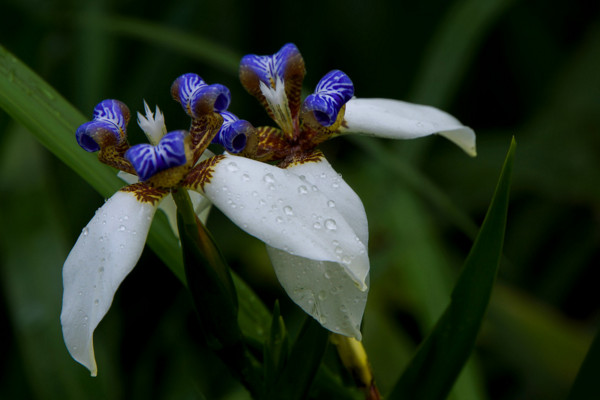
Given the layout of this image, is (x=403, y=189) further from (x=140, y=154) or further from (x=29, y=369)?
(x=140, y=154)

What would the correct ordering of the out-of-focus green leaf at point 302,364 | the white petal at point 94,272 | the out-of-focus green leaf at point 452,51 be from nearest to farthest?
the white petal at point 94,272
the out-of-focus green leaf at point 302,364
the out-of-focus green leaf at point 452,51

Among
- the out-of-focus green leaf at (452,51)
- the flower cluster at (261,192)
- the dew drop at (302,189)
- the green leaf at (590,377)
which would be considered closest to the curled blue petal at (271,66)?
the flower cluster at (261,192)

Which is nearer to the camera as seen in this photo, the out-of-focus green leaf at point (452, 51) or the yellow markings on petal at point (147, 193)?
the yellow markings on petal at point (147, 193)

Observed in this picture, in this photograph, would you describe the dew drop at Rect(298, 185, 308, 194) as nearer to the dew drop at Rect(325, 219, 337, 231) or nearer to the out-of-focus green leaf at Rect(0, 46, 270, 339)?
the dew drop at Rect(325, 219, 337, 231)

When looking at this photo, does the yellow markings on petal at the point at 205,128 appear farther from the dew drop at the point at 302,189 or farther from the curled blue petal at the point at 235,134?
the dew drop at the point at 302,189

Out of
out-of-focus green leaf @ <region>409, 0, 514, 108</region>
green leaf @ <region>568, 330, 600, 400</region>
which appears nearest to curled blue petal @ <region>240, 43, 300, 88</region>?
green leaf @ <region>568, 330, 600, 400</region>

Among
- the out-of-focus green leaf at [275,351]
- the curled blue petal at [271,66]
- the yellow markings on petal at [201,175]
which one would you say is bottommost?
the out-of-focus green leaf at [275,351]

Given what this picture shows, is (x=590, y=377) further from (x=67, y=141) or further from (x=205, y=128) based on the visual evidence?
(x=67, y=141)

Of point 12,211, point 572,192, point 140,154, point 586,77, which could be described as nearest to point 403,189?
point 572,192
